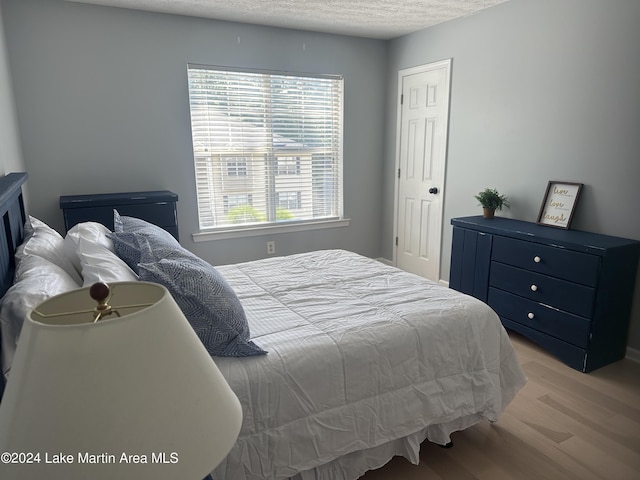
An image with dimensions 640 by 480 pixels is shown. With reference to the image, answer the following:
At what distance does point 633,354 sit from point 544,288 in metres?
0.71

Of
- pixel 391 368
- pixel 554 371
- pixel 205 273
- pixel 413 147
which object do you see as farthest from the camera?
pixel 413 147

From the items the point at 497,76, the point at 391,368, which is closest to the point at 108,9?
the point at 497,76

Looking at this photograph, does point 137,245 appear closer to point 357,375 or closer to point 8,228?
point 8,228

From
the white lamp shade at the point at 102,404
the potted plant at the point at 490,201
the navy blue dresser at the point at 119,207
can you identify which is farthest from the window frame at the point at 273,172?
the white lamp shade at the point at 102,404

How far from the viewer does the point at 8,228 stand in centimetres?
158

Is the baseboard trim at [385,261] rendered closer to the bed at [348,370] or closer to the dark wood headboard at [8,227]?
the bed at [348,370]

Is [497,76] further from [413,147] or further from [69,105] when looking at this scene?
[69,105]

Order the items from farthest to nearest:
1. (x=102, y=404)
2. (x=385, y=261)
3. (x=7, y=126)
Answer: (x=385, y=261) < (x=7, y=126) < (x=102, y=404)

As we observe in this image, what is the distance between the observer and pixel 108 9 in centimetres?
327

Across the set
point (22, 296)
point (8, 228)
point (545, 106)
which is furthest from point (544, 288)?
point (8, 228)

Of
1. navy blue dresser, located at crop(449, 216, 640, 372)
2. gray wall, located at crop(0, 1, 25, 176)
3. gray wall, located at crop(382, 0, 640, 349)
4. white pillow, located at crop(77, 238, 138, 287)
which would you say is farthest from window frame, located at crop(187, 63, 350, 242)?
white pillow, located at crop(77, 238, 138, 287)

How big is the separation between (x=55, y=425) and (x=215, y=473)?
1.00m

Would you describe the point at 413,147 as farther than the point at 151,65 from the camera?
Yes

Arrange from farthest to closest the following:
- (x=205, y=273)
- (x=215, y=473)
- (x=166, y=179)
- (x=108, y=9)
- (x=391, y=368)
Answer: (x=166, y=179) → (x=108, y=9) → (x=391, y=368) → (x=205, y=273) → (x=215, y=473)
